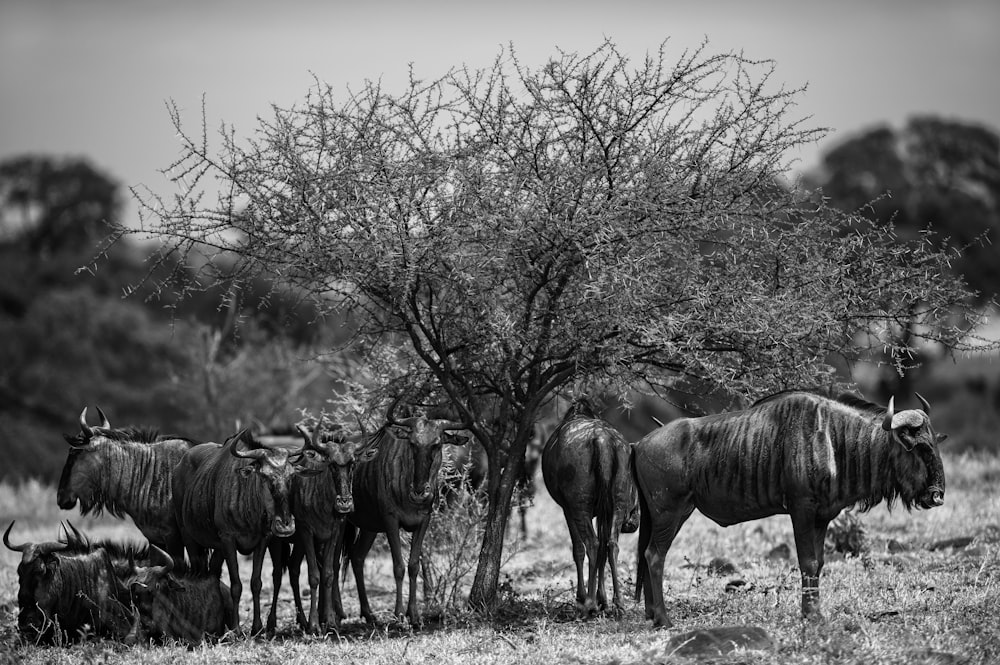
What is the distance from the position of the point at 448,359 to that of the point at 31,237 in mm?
61874

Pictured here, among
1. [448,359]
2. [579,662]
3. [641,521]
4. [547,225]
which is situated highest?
[547,225]

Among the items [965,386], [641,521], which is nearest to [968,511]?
[641,521]

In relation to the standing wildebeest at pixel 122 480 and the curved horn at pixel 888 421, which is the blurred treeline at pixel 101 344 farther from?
the curved horn at pixel 888 421

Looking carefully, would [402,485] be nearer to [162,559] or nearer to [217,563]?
[217,563]

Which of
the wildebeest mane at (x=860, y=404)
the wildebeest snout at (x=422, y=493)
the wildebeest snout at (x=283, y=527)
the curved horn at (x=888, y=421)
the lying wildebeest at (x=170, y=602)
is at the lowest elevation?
the lying wildebeest at (x=170, y=602)

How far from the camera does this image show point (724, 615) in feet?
39.9

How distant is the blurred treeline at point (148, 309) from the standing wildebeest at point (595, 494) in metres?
17.9

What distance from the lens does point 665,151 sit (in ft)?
42.5

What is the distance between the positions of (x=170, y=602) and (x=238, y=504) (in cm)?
110

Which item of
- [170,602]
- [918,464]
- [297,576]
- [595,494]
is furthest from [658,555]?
[170,602]

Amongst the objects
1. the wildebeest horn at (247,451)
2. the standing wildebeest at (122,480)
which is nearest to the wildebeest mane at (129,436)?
the standing wildebeest at (122,480)

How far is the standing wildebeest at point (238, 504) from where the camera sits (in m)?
12.6

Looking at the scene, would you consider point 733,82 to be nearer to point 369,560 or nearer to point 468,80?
point 468,80

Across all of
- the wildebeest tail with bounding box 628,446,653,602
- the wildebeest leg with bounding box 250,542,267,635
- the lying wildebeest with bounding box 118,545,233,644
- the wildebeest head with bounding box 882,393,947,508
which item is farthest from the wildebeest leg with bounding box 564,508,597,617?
the lying wildebeest with bounding box 118,545,233,644
